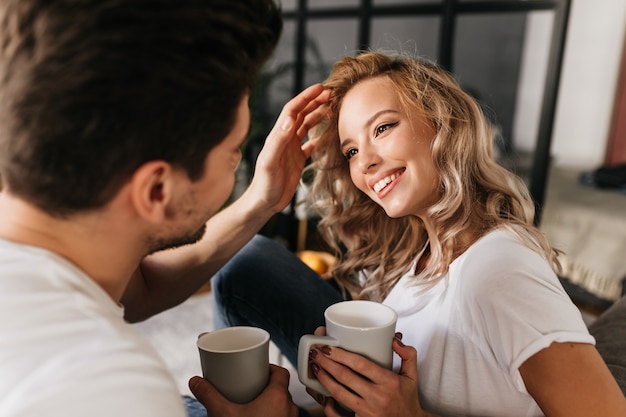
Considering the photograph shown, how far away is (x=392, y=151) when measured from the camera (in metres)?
1.02

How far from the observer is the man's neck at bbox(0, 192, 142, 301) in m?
0.59

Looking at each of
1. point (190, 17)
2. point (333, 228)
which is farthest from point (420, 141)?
point (190, 17)

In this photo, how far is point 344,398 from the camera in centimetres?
80

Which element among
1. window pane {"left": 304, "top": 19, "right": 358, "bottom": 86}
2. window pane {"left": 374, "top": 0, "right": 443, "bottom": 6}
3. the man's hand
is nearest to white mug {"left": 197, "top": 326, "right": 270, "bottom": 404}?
the man's hand

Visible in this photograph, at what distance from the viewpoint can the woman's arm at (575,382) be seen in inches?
29.1

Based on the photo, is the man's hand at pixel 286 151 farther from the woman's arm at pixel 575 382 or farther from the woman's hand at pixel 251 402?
the woman's arm at pixel 575 382

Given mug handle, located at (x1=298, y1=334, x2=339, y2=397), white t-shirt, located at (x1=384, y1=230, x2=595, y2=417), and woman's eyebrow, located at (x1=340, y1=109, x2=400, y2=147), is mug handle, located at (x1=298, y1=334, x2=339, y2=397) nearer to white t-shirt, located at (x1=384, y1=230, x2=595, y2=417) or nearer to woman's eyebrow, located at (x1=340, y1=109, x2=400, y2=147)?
white t-shirt, located at (x1=384, y1=230, x2=595, y2=417)

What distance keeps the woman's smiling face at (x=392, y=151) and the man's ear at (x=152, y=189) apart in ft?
1.72

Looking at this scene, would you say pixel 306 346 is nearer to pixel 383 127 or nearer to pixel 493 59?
pixel 383 127

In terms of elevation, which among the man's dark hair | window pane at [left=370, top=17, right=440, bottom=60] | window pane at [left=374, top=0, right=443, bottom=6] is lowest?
the man's dark hair

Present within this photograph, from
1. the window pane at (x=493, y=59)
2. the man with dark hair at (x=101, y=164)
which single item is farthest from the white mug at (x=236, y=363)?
the window pane at (x=493, y=59)

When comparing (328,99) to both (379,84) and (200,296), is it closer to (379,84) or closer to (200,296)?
(379,84)

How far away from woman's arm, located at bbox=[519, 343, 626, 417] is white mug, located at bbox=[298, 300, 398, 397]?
0.67ft

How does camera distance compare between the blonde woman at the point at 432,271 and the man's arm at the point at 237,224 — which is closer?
the blonde woman at the point at 432,271
